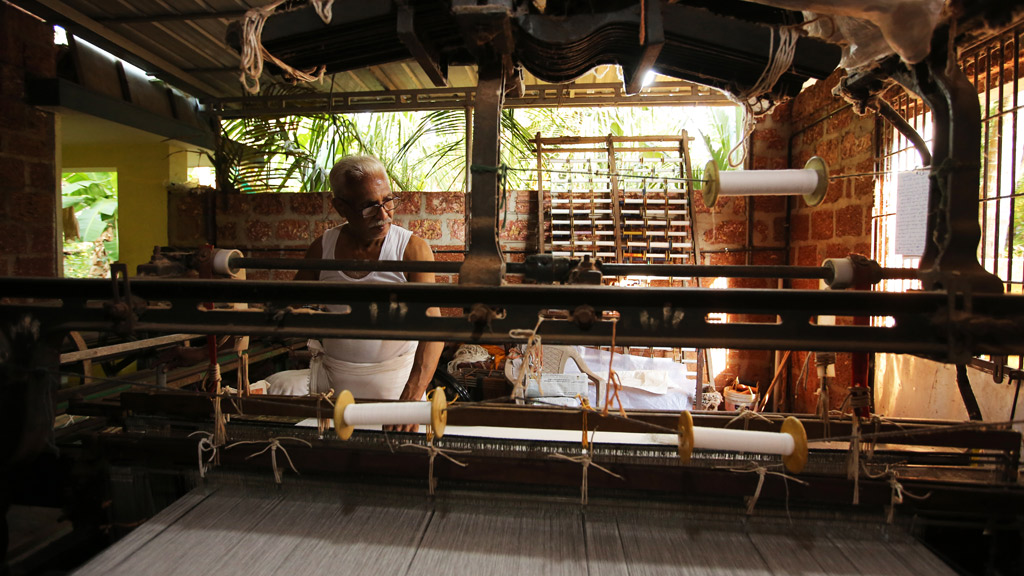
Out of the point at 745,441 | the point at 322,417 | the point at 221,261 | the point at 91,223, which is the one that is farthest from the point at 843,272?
the point at 91,223

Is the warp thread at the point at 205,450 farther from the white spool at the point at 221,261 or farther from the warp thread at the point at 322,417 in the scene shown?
the white spool at the point at 221,261

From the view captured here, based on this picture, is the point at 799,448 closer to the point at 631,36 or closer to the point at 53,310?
the point at 631,36

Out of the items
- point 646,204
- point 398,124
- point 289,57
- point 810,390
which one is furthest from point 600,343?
point 398,124

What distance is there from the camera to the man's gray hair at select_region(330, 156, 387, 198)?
180cm

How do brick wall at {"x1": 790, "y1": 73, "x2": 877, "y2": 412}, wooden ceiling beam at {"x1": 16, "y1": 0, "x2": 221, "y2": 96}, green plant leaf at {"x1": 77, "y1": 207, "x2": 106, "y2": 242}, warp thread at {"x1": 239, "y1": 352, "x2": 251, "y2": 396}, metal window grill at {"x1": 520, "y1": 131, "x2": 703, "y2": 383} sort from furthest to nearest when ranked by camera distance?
green plant leaf at {"x1": 77, "y1": 207, "x2": 106, "y2": 242}, metal window grill at {"x1": 520, "y1": 131, "x2": 703, "y2": 383}, brick wall at {"x1": 790, "y1": 73, "x2": 877, "y2": 412}, wooden ceiling beam at {"x1": 16, "y1": 0, "x2": 221, "y2": 96}, warp thread at {"x1": 239, "y1": 352, "x2": 251, "y2": 396}

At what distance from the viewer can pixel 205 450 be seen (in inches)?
45.8

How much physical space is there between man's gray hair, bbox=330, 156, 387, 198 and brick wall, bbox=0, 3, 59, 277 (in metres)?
2.33

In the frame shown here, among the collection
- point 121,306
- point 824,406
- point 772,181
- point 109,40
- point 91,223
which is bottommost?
point 824,406

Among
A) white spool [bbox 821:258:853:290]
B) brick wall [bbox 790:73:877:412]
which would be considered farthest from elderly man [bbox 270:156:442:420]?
brick wall [bbox 790:73:877:412]

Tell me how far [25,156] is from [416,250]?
2.68 m

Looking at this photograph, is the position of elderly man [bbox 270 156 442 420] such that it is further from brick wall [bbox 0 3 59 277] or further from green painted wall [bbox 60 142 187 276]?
green painted wall [bbox 60 142 187 276]

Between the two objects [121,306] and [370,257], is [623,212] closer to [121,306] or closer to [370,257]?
[370,257]

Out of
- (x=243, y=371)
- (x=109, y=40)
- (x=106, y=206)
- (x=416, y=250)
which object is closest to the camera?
(x=243, y=371)

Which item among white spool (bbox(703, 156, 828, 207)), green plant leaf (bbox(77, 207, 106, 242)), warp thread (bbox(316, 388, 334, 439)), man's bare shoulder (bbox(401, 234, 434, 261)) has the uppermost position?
green plant leaf (bbox(77, 207, 106, 242))
